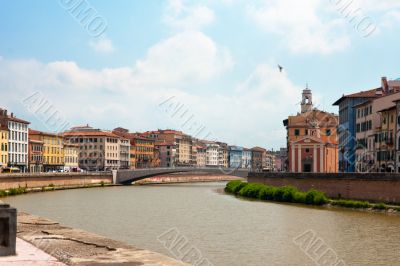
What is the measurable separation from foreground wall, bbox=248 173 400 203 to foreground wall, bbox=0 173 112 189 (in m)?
27.1

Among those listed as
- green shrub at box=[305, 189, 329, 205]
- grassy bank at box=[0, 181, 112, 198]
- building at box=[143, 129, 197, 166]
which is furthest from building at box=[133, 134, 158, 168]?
green shrub at box=[305, 189, 329, 205]

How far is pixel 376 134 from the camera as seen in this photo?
186 feet

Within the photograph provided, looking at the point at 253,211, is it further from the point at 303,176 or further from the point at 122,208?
the point at 303,176

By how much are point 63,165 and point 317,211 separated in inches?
3081

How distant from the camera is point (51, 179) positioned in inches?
2995

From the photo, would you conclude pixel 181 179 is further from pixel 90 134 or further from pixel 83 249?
pixel 83 249

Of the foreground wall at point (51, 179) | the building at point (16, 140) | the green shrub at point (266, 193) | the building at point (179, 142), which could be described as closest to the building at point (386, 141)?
the green shrub at point (266, 193)

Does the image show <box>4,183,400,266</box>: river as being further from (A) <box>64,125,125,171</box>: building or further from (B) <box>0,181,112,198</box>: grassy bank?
(A) <box>64,125,125,171</box>: building

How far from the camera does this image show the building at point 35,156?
99188mm

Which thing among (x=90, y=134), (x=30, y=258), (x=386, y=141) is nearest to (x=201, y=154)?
(x=90, y=134)

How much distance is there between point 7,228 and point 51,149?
3842 inches

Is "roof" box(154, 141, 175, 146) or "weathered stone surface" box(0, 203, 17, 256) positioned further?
"roof" box(154, 141, 175, 146)

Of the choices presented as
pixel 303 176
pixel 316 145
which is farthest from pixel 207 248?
pixel 316 145

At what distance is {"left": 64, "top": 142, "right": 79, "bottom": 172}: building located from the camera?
114188mm
